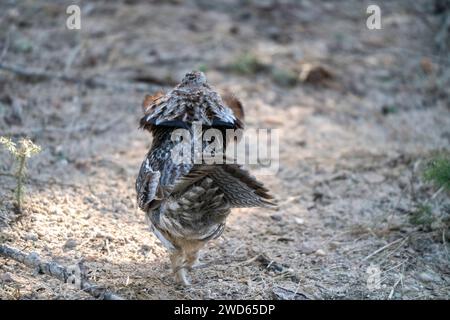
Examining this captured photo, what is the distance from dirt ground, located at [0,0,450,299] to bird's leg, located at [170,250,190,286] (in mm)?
98

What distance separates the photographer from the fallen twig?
14.1 feet

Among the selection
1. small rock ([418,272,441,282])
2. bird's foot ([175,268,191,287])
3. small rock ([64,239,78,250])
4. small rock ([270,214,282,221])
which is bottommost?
small rock ([418,272,441,282])

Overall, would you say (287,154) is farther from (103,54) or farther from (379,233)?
(103,54)

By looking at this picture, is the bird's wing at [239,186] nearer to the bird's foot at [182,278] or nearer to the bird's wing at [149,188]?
the bird's wing at [149,188]

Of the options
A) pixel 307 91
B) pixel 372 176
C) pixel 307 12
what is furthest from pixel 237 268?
pixel 307 12

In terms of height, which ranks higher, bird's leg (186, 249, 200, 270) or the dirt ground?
the dirt ground

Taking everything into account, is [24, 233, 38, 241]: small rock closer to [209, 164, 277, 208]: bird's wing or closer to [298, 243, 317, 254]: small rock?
[209, 164, 277, 208]: bird's wing

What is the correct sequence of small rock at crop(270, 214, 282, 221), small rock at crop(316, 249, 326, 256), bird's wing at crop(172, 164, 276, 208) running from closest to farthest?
bird's wing at crop(172, 164, 276, 208) → small rock at crop(316, 249, 326, 256) → small rock at crop(270, 214, 282, 221)

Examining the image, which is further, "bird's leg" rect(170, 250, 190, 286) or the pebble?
"bird's leg" rect(170, 250, 190, 286)

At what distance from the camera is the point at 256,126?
774 centimetres

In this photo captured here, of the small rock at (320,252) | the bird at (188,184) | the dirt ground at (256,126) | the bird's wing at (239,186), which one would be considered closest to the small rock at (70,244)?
the dirt ground at (256,126)

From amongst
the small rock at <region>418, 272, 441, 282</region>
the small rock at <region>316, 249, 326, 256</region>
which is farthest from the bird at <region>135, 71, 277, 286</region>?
the small rock at <region>418, 272, 441, 282</region>

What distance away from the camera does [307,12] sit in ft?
35.8
